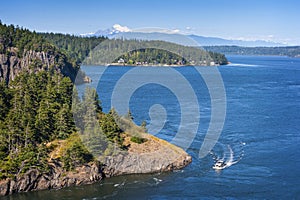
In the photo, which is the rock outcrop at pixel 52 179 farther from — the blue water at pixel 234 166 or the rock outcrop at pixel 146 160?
the rock outcrop at pixel 146 160

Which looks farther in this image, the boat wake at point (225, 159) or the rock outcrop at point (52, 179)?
the boat wake at point (225, 159)

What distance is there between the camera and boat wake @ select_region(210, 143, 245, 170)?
36500mm

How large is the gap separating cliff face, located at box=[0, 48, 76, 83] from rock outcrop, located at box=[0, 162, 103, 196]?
4321 cm

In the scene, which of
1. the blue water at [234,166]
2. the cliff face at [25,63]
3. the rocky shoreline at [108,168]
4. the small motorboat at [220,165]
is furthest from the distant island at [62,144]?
the cliff face at [25,63]

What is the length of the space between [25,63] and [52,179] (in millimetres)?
50901

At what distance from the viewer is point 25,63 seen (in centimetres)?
7738

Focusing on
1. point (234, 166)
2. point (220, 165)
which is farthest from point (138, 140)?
point (234, 166)

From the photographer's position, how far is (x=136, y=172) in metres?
34.9

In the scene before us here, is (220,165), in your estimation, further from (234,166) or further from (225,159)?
(225,159)

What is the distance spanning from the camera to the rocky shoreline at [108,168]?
3089cm

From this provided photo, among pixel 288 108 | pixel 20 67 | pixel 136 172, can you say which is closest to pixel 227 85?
pixel 288 108

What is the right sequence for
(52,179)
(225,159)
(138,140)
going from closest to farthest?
1. (52,179)
2. (225,159)
3. (138,140)

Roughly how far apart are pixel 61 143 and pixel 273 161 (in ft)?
69.5

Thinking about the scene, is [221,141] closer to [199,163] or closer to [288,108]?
[199,163]
